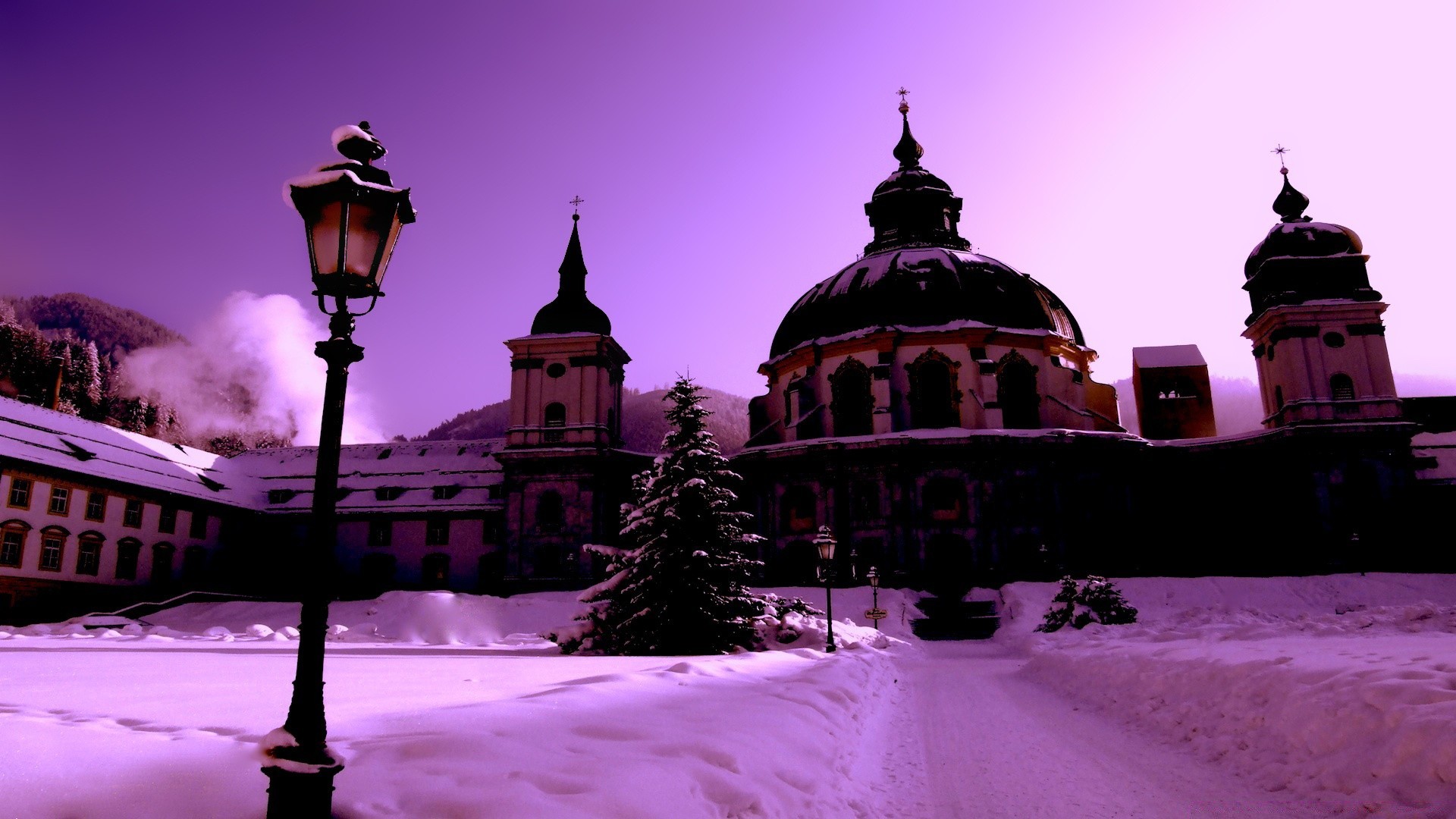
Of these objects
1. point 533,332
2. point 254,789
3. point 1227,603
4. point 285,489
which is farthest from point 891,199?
point 254,789

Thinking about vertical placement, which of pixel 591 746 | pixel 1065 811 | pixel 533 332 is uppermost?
pixel 533 332

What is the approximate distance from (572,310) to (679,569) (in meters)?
31.2

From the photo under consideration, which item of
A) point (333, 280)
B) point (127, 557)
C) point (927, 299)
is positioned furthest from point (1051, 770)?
point (127, 557)

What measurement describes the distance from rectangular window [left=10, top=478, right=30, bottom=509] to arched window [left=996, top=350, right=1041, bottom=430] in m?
43.9

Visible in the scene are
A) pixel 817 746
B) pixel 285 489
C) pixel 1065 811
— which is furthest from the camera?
pixel 285 489

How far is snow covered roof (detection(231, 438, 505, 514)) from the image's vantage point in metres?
51.5

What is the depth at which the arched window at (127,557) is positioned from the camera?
1604 inches

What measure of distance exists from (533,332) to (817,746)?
44.2 m

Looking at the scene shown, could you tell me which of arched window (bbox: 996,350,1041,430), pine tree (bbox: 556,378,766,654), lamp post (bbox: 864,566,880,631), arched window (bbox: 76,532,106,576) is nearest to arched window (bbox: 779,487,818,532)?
lamp post (bbox: 864,566,880,631)

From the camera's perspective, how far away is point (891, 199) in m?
57.6

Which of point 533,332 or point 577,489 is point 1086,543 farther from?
point 533,332

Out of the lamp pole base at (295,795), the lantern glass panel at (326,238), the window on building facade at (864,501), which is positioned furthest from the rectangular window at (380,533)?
the lamp pole base at (295,795)

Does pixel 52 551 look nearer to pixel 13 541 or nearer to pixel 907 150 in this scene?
pixel 13 541

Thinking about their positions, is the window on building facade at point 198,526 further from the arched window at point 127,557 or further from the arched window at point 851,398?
the arched window at point 851,398
